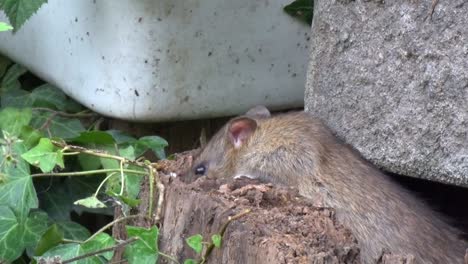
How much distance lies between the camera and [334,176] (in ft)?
10.5

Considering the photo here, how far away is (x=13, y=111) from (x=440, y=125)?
176 cm

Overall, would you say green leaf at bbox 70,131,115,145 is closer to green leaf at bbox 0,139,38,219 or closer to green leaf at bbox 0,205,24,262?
green leaf at bbox 0,139,38,219

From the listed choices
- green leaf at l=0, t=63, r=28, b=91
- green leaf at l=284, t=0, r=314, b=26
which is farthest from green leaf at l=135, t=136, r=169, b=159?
green leaf at l=0, t=63, r=28, b=91

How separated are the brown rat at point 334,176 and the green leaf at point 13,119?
69 cm

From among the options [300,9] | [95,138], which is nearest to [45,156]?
[95,138]

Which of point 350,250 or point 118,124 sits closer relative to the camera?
point 350,250

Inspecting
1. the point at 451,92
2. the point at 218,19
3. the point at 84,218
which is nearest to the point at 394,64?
the point at 451,92

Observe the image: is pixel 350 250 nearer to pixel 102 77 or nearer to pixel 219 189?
pixel 219 189

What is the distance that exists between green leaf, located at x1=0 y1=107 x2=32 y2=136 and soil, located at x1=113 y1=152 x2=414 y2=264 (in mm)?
898

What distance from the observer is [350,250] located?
2.41 metres

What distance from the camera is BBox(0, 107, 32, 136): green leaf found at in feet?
12.6

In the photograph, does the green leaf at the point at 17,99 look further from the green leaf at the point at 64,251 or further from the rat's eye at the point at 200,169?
the green leaf at the point at 64,251

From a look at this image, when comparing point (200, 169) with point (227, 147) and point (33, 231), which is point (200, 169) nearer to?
point (227, 147)

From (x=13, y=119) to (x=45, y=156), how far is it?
0.78m
